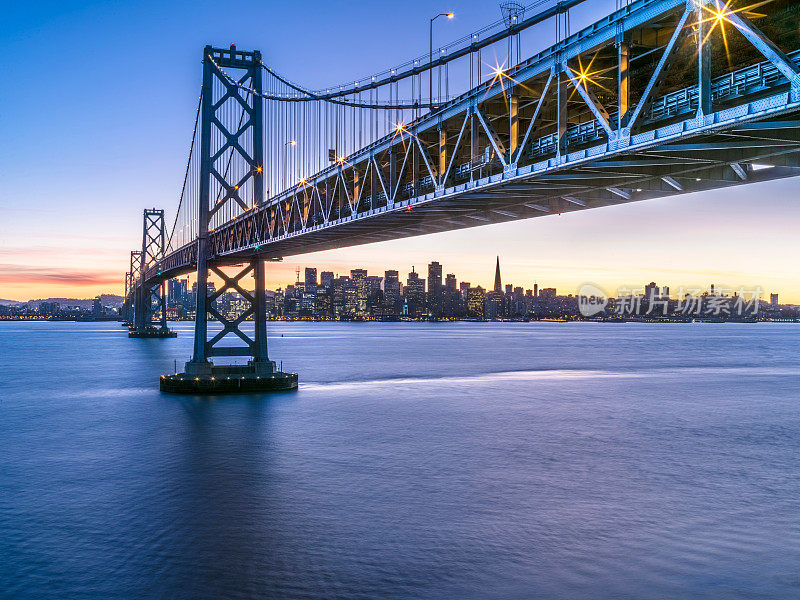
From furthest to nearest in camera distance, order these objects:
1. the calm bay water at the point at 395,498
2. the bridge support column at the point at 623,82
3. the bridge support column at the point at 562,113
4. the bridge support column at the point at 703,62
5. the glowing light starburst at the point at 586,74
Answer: the bridge support column at the point at 562,113
the glowing light starburst at the point at 586,74
the bridge support column at the point at 623,82
the bridge support column at the point at 703,62
the calm bay water at the point at 395,498

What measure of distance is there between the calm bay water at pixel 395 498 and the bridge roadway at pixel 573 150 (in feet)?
24.6

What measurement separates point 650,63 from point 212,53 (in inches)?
1015

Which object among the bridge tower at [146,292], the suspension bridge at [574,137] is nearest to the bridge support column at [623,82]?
the suspension bridge at [574,137]

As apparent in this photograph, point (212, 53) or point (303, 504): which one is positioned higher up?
point (212, 53)

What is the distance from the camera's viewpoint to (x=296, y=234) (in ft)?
90.7

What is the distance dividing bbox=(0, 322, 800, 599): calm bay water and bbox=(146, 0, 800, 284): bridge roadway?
749 centimetres

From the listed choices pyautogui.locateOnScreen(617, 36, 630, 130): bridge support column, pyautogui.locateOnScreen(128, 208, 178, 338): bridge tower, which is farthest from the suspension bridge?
pyautogui.locateOnScreen(128, 208, 178, 338): bridge tower

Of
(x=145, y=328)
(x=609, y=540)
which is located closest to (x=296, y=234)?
(x=609, y=540)

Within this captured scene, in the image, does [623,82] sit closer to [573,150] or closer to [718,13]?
[718,13]

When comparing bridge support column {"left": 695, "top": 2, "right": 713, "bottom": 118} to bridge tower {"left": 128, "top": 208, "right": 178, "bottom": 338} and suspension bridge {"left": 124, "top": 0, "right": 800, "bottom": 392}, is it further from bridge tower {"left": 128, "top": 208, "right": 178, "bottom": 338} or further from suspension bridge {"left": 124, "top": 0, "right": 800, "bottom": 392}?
bridge tower {"left": 128, "top": 208, "right": 178, "bottom": 338}

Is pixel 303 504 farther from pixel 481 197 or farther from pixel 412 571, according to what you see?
pixel 481 197

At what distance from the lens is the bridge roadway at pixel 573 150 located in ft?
39.2

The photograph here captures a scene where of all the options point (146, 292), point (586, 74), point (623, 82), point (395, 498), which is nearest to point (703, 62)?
point (623, 82)

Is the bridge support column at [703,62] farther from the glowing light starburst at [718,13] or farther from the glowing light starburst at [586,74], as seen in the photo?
the glowing light starburst at [586,74]
